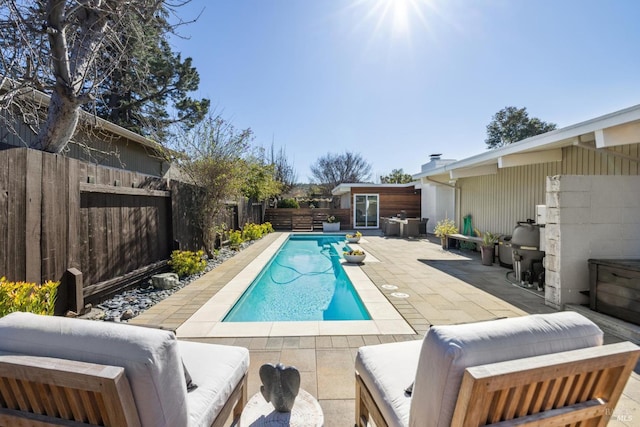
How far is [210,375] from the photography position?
164cm

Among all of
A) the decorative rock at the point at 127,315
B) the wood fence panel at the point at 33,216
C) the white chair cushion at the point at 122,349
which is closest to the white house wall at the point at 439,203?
the decorative rock at the point at 127,315

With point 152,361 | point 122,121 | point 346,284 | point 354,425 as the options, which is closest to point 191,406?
point 152,361

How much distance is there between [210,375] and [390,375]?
101 cm

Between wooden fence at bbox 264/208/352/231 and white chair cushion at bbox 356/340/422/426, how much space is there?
1477cm

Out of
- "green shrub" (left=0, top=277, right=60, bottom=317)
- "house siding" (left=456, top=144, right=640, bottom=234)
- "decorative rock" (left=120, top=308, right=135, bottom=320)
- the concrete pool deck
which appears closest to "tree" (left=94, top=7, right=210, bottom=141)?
the concrete pool deck

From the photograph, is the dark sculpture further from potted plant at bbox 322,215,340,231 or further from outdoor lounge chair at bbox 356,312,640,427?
potted plant at bbox 322,215,340,231

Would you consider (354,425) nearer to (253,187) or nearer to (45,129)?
(45,129)

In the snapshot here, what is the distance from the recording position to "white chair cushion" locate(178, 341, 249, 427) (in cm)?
141

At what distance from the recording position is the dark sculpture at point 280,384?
5.31 ft

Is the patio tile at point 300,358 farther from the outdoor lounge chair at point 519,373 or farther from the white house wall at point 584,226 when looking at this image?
the white house wall at point 584,226

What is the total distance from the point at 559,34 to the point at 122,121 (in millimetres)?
13972

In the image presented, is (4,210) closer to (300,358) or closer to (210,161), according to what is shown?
(300,358)

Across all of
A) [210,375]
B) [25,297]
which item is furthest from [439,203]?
[25,297]

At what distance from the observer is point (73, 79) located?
3.48m
